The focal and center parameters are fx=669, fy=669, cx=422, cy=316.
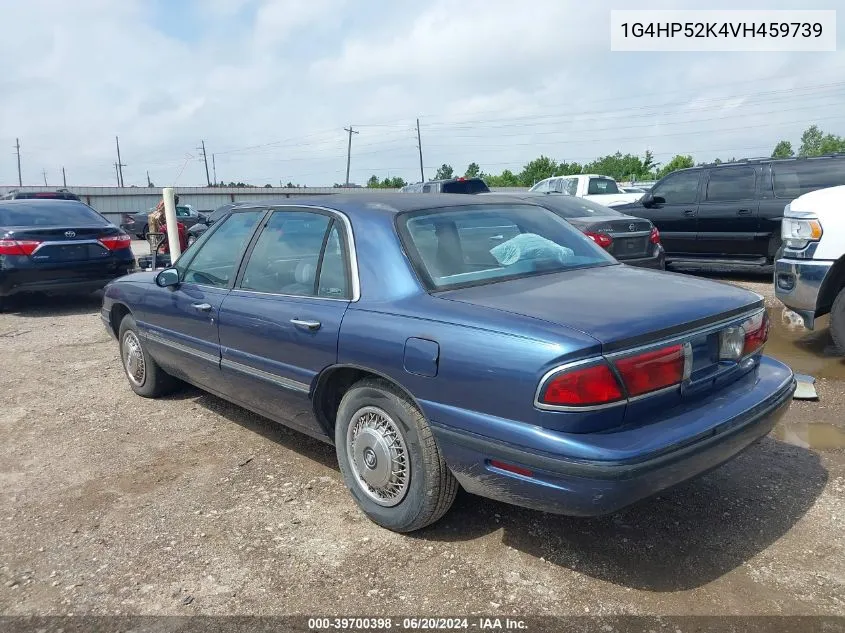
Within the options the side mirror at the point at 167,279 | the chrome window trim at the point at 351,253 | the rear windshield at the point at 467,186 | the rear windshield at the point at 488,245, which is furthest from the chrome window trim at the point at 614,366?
the rear windshield at the point at 467,186

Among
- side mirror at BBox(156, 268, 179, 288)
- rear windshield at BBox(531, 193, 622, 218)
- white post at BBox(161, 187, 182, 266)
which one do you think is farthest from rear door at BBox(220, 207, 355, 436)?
white post at BBox(161, 187, 182, 266)

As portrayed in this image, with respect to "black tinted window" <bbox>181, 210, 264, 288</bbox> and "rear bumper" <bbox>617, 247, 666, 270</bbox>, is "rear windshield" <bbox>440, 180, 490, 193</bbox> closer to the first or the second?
"rear bumper" <bbox>617, 247, 666, 270</bbox>

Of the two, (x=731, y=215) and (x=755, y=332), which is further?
(x=731, y=215)

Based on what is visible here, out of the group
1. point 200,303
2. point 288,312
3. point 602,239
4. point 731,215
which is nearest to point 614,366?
point 288,312

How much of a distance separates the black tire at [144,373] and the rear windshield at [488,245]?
8.99 feet

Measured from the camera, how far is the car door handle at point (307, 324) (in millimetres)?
3215

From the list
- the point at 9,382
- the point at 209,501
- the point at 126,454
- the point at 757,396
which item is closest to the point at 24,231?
the point at 9,382

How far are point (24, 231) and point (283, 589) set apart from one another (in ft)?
25.2

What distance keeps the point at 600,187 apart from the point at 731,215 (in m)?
6.81

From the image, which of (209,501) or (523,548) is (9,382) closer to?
(209,501)

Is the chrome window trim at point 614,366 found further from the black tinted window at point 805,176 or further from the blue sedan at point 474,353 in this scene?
the black tinted window at point 805,176

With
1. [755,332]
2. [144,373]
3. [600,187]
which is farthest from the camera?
[600,187]

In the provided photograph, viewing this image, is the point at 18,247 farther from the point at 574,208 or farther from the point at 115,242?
the point at 574,208

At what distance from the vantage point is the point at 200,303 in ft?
13.5
